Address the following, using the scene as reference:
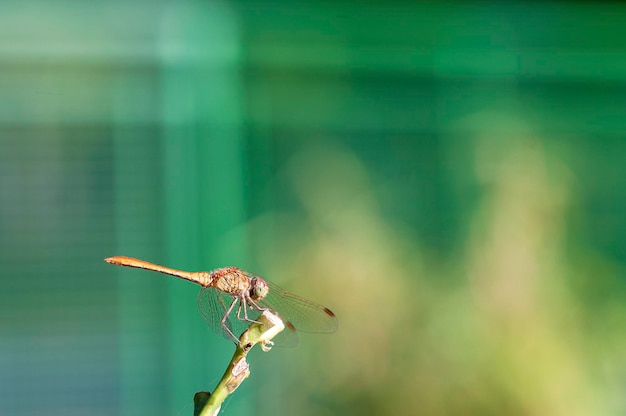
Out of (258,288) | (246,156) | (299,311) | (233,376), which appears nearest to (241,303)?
(258,288)

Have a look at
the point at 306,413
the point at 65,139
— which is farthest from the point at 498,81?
the point at 65,139

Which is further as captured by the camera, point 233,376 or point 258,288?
point 258,288

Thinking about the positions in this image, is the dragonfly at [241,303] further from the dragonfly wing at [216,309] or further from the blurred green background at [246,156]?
the blurred green background at [246,156]

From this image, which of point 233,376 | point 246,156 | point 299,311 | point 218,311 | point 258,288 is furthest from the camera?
point 246,156

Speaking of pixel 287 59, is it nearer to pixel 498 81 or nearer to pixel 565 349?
pixel 498 81

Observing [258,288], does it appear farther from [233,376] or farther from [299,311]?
[233,376]

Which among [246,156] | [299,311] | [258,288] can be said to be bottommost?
[299,311]
